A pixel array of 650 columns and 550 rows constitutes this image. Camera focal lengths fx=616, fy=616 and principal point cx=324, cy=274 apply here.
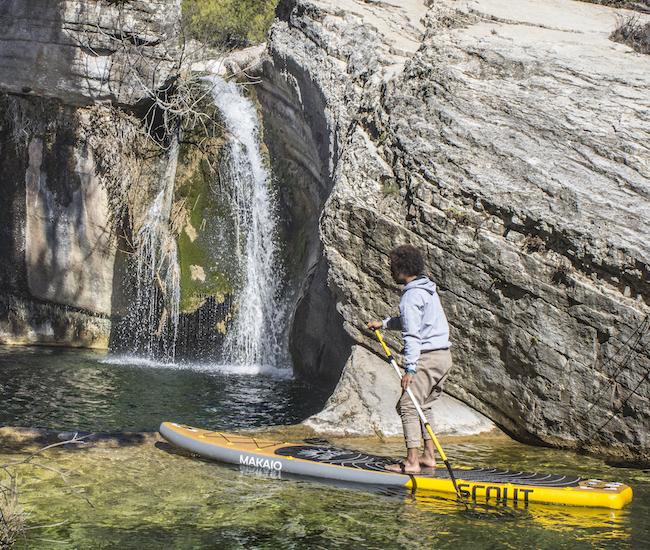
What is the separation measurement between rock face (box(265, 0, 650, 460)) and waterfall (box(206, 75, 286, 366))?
381 centimetres

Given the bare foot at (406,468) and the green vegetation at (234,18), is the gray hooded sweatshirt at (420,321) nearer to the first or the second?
the bare foot at (406,468)

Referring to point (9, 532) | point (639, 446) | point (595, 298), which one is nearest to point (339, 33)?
point (595, 298)

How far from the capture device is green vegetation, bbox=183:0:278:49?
19.1m

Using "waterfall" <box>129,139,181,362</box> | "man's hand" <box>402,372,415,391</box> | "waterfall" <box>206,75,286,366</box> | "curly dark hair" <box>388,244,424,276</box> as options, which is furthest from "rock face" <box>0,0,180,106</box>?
"man's hand" <box>402,372,415,391</box>

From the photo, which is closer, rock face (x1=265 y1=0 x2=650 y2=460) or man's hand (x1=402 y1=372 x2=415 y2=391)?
man's hand (x1=402 y1=372 x2=415 y2=391)

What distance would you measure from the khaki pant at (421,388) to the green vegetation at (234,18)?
647 inches

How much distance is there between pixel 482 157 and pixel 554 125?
0.78 meters

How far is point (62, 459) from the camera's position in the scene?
4.37 m

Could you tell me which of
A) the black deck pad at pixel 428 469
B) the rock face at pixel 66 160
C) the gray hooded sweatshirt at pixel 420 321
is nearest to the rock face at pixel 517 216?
the black deck pad at pixel 428 469

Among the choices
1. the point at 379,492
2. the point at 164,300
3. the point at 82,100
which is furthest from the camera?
the point at 82,100

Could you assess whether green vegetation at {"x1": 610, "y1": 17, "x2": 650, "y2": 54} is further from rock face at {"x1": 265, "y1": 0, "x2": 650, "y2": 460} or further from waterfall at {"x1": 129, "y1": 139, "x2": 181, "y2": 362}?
waterfall at {"x1": 129, "y1": 139, "x2": 181, "y2": 362}

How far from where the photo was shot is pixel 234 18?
65.6ft

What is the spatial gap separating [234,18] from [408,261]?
704 inches

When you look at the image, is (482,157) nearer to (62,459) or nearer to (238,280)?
(62,459)
